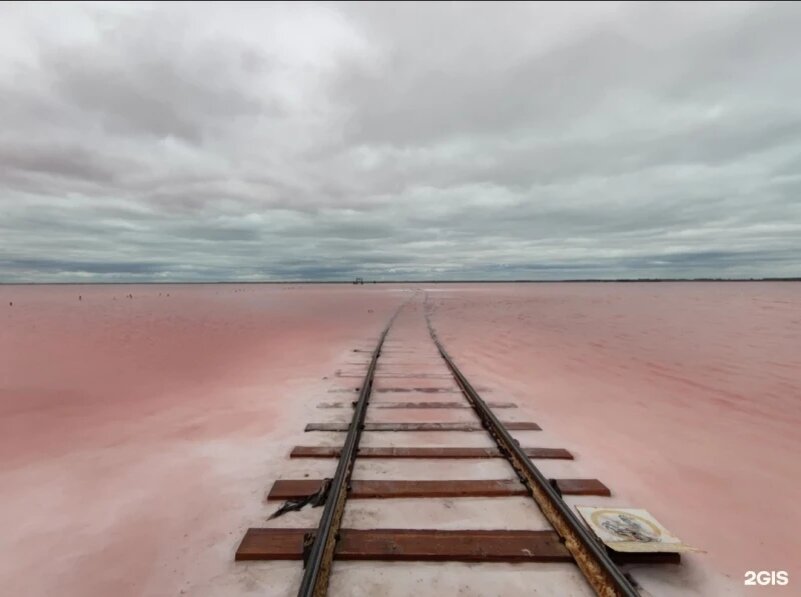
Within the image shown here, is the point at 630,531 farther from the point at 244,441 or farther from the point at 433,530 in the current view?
the point at 244,441

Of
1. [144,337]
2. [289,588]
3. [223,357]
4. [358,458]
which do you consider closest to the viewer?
[289,588]

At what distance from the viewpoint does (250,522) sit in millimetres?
4383

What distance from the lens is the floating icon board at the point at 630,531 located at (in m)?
3.75

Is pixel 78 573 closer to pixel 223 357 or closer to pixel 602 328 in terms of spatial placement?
pixel 223 357

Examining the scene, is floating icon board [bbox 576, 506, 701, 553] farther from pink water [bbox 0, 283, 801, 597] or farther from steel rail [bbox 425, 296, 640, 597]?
pink water [bbox 0, 283, 801, 597]

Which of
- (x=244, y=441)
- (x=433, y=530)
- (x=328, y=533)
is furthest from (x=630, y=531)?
(x=244, y=441)

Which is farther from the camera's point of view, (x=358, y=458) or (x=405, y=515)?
(x=358, y=458)

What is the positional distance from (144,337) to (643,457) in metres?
20.3

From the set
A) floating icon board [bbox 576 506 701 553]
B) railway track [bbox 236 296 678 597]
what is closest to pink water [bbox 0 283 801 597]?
floating icon board [bbox 576 506 701 553]

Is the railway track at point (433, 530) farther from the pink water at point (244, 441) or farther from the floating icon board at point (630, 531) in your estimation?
the pink water at point (244, 441)

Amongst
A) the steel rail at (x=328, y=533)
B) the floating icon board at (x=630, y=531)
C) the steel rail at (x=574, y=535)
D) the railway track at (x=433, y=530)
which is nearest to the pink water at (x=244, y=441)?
the floating icon board at (x=630, y=531)

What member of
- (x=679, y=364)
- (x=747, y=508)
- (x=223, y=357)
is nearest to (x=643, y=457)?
(x=747, y=508)

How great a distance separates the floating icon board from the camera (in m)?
3.75

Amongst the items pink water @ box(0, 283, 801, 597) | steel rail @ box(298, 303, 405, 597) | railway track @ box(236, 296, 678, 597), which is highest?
steel rail @ box(298, 303, 405, 597)
